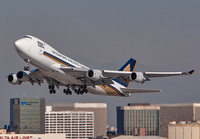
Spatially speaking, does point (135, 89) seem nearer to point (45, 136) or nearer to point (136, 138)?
point (136, 138)

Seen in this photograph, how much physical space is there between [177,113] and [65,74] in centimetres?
7369

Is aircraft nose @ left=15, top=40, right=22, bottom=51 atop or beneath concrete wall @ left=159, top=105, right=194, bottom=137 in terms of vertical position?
atop

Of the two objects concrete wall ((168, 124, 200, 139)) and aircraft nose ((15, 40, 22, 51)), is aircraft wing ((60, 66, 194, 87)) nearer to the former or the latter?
aircraft nose ((15, 40, 22, 51))

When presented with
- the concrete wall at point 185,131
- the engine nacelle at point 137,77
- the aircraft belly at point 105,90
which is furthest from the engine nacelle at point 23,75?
the concrete wall at point 185,131

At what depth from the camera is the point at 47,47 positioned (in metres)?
68.2

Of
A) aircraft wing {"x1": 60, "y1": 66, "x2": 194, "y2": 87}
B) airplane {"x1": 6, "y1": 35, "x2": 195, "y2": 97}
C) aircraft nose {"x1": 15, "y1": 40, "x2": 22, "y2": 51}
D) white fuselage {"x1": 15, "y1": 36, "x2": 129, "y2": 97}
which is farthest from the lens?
aircraft wing {"x1": 60, "y1": 66, "x2": 194, "y2": 87}

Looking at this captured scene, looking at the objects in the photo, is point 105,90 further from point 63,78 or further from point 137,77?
point 63,78

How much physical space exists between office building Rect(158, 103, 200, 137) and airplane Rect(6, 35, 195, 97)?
2888 centimetres

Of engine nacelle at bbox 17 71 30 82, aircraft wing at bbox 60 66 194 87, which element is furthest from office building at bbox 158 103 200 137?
engine nacelle at bbox 17 71 30 82

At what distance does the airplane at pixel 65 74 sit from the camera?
6631 centimetres

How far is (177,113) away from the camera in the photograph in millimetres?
137000

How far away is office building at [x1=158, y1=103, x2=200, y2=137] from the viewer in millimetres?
108512

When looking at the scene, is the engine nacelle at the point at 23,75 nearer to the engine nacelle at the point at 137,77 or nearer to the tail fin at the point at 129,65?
the engine nacelle at the point at 137,77

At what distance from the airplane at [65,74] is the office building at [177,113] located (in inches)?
1137
